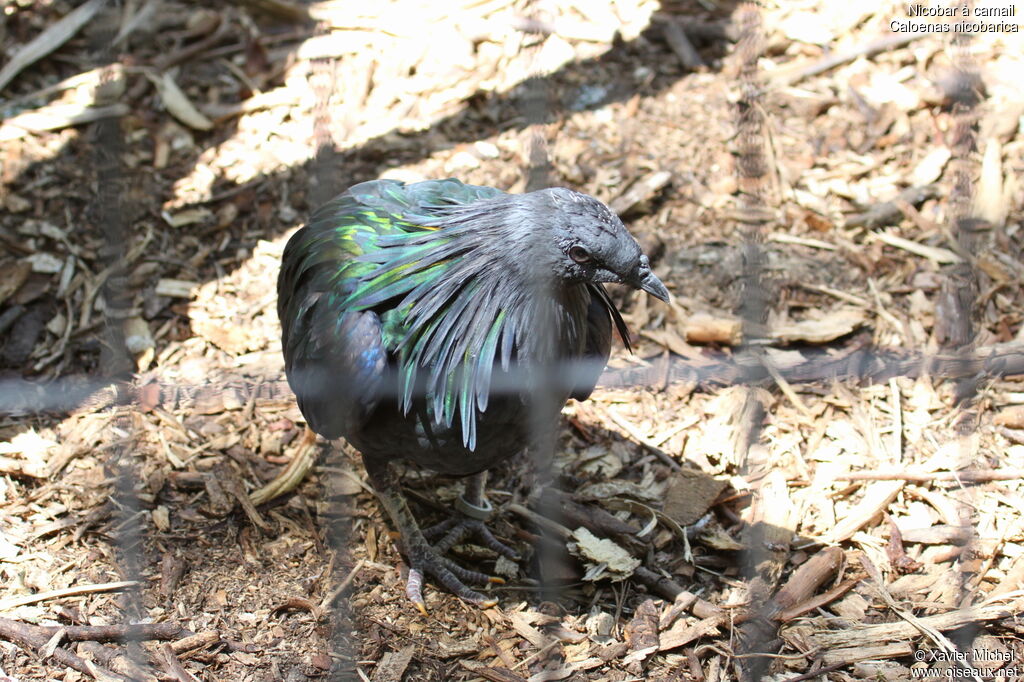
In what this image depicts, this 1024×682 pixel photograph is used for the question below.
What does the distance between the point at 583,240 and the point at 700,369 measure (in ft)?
A: 5.22

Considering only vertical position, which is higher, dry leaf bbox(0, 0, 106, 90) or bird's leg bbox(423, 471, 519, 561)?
dry leaf bbox(0, 0, 106, 90)

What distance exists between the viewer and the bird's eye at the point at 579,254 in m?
3.44

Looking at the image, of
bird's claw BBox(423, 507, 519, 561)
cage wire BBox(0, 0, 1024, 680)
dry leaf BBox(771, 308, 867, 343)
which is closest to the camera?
cage wire BBox(0, 0, 1024, 680)

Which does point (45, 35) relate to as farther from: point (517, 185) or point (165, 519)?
point (165, 519)

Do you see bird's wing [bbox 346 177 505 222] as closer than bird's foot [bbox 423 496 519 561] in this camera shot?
Yes

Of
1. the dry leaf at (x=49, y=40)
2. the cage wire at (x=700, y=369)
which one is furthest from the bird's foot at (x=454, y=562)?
the dry leaf at (x=49, y=40)

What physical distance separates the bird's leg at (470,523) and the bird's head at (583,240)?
1.32 meters

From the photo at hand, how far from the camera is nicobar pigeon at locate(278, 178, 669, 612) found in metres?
3.52

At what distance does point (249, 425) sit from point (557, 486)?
1572 mm

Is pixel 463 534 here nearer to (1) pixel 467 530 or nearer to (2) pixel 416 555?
(1) pixel 467 530

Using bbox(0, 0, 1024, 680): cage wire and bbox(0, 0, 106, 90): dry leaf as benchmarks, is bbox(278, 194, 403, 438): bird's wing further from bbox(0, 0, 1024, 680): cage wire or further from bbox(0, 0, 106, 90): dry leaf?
bbox(0, 0, 106, 90): dry leaf

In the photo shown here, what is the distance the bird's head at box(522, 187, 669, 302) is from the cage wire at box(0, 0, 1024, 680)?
0.09 meters

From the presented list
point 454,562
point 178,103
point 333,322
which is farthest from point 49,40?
point 454,562

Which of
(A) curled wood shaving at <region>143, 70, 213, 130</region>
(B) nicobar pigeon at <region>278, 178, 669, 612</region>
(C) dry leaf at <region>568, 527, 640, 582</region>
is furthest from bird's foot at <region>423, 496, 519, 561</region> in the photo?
(A) curled wood shaving at <region>143, 70, 213, 130</region>
